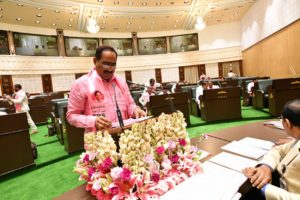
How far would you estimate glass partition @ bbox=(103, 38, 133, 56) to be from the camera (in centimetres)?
A: 1609

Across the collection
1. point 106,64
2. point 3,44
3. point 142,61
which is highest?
point 3,44

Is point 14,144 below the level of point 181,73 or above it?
below

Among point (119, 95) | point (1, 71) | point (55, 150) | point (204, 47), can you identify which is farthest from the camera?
point (204, 47)

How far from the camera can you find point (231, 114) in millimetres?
5418

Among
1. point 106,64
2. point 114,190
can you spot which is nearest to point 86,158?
point 114,190

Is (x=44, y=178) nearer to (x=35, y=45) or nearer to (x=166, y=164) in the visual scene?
(x=166, y=164)

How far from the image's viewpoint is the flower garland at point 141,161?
2.81 ft

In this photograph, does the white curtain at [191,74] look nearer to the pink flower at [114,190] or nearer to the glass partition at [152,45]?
the glass partition at [152,45]

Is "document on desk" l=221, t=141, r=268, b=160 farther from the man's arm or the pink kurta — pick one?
the man's arm

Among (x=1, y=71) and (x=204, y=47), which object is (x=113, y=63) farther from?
(x=204, y=47)

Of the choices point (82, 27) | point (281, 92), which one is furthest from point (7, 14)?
point (281, 92)

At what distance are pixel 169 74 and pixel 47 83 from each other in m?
9.04

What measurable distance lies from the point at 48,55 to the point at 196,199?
579 inches

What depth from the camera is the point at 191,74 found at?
56.3 ft
